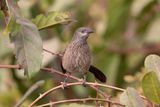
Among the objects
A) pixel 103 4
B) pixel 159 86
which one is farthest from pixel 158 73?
pixel 103 4

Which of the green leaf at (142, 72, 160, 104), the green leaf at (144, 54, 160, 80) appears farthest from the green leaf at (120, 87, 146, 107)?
the green leaf at (144, 54, 160, 80)

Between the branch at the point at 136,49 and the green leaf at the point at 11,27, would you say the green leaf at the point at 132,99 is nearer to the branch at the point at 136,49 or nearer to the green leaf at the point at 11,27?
the green leaf at the point at 11,27

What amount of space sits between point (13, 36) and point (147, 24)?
11.2 ft

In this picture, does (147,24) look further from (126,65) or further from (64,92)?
(64,92)

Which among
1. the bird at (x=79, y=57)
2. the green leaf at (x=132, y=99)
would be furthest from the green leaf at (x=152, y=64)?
the bird at (x=79, y=57)

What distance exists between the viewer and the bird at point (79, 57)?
133 inches

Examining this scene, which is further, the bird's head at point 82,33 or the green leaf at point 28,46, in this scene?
Result: the bird's head at point 82,33

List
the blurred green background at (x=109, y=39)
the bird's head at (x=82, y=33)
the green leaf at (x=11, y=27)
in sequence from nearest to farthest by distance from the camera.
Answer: the green leaf at (x=11, y=27)
the bird's head at (x=82, y=33)
the blurred green background at (x=109, y=39)

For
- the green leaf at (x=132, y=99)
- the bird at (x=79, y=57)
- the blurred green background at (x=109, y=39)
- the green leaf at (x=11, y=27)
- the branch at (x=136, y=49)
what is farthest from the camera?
the branch at (x=136, y=49)

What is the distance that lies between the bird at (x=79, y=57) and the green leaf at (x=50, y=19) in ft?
0.67

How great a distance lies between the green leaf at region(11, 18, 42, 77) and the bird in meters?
0.42

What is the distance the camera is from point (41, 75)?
600 cm

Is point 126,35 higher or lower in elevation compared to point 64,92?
higher

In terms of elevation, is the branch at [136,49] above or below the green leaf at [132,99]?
above
